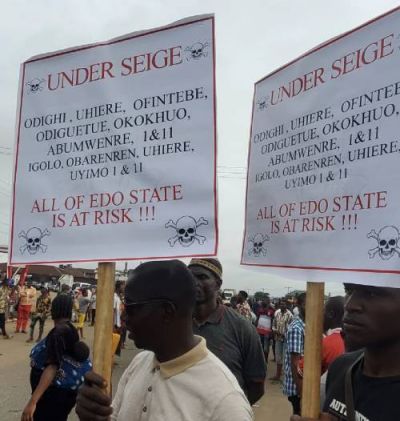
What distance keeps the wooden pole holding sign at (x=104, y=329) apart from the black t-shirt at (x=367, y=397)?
0.83m

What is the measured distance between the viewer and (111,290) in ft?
7.10

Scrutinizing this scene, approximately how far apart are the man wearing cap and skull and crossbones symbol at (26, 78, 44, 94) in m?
1.69

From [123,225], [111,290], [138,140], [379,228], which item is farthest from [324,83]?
[111,290]

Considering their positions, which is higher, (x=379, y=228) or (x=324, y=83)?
(x=324, y=83)

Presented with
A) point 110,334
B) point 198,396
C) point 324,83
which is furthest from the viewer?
point 324,83

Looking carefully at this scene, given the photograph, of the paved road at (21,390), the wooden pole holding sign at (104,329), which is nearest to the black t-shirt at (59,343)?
the wooden pole holding sign at (104,329)

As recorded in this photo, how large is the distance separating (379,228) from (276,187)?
548mm

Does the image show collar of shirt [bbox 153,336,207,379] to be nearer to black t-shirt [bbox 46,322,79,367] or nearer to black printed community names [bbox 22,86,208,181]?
black printed community names [bbox 22,86,208,181]

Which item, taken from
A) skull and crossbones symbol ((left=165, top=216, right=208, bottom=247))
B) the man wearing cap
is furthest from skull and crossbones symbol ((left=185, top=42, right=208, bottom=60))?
the man wearing cap

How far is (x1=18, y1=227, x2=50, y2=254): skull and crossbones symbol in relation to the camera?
2.46 metres

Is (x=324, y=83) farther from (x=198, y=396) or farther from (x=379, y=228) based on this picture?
(x=198, y=396)

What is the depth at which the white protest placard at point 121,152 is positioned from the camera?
2.28 m

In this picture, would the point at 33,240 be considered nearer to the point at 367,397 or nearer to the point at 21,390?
the point at 367,397

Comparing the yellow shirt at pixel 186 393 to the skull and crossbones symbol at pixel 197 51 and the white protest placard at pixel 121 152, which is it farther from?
the skull and crossbones symbol at pixel 197 51
